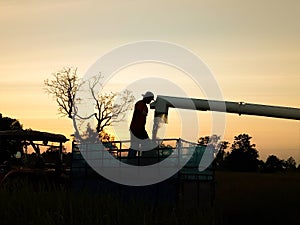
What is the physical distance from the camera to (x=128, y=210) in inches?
475

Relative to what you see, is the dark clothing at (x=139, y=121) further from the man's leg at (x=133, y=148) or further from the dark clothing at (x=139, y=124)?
the man's leg at (x=133, y=148)

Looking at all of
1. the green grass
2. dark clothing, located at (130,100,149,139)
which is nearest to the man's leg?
dark clothing, located at (130,100,149,139)

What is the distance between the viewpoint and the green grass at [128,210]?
11398 millimetres

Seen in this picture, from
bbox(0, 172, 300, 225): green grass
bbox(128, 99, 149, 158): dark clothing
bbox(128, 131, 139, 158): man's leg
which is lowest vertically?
bbox(0, 172, 300, 225): green grass

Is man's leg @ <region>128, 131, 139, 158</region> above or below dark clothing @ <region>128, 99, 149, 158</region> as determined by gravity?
below

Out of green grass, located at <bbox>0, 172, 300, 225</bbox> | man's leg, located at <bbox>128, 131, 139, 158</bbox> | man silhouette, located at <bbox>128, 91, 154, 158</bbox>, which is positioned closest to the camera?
green grass, located at <bbox>0, 172, 300, 225</bbox>

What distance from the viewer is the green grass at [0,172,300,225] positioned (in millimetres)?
11398

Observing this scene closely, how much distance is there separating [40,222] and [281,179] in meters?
8.51

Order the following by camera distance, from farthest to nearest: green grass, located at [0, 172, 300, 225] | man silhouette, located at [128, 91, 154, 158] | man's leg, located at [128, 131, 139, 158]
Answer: man silhouette, located at [128, 91, 154, 158], man's leg, located at [128, 131, 139, 158], green grass, located at [0, 172, 300, 225]

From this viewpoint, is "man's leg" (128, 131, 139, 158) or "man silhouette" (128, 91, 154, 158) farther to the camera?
"man silhouette" (128, 91, 154, 158)

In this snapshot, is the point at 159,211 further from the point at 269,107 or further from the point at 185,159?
the point at 269,107

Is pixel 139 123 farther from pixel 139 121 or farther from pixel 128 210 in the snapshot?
pixel 128 210

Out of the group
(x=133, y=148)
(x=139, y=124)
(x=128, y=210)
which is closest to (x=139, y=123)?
(x=139, y=124)

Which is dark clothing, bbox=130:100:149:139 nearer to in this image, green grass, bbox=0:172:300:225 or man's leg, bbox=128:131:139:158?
man's leg, bbox=128:131:139:158
